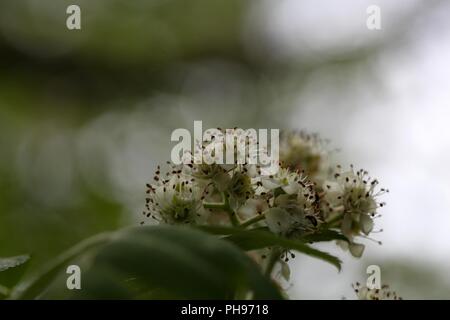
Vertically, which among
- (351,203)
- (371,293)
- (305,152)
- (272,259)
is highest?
(305,152)

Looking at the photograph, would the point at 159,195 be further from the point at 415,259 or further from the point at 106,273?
the point at 415,259

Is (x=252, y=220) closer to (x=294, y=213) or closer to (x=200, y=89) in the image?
(x=294, y=213)

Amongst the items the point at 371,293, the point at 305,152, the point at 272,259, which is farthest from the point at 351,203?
the point at 305,152

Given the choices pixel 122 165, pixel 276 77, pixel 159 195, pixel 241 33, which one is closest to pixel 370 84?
pixel 276 77

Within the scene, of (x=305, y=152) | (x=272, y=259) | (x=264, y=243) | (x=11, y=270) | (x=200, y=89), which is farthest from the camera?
(x=200, y=89)

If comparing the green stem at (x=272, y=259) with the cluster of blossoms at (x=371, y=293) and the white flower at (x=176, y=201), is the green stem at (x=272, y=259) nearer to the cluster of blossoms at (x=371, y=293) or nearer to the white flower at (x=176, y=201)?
the white flower at (x=176, y=201)

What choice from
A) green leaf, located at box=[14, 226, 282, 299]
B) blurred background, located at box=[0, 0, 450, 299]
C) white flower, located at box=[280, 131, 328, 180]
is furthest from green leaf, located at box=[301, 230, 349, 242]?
blurred background, located at box=[0, 0, 450, 299]
